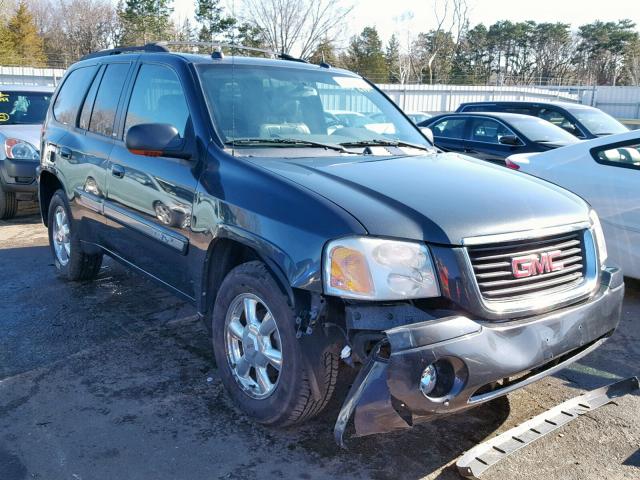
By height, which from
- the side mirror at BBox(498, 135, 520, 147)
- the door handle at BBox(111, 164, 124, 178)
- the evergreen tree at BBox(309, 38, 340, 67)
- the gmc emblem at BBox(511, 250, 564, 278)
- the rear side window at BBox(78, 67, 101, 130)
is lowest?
the side mirror at BBox(498, 135, 520, 147)

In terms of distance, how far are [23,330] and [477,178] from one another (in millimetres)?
Answer: 3373

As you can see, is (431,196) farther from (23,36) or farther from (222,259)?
(23,36)

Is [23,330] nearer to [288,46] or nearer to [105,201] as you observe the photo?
[105,201]

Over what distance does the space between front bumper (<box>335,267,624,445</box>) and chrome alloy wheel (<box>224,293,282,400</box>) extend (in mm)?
643

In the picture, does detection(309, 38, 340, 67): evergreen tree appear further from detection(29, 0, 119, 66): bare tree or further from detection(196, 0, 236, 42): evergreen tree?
detection(29, 0, 119, 66): bare tree

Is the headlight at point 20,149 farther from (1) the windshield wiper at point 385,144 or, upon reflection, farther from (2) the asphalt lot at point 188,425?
(1) the windshield wiper at point 385,144

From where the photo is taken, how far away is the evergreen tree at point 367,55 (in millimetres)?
51838

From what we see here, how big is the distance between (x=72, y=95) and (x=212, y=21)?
121 ft

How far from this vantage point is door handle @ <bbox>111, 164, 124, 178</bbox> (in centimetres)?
425

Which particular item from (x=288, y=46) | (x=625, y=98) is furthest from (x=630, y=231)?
(x=625, y=98)

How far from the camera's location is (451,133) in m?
10.3

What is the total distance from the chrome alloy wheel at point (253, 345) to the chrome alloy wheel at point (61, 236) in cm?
278

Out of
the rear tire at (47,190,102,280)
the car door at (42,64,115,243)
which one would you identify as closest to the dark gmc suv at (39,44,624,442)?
the car door at (42,64,115,243)

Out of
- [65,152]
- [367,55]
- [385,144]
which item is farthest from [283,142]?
[367,55]
